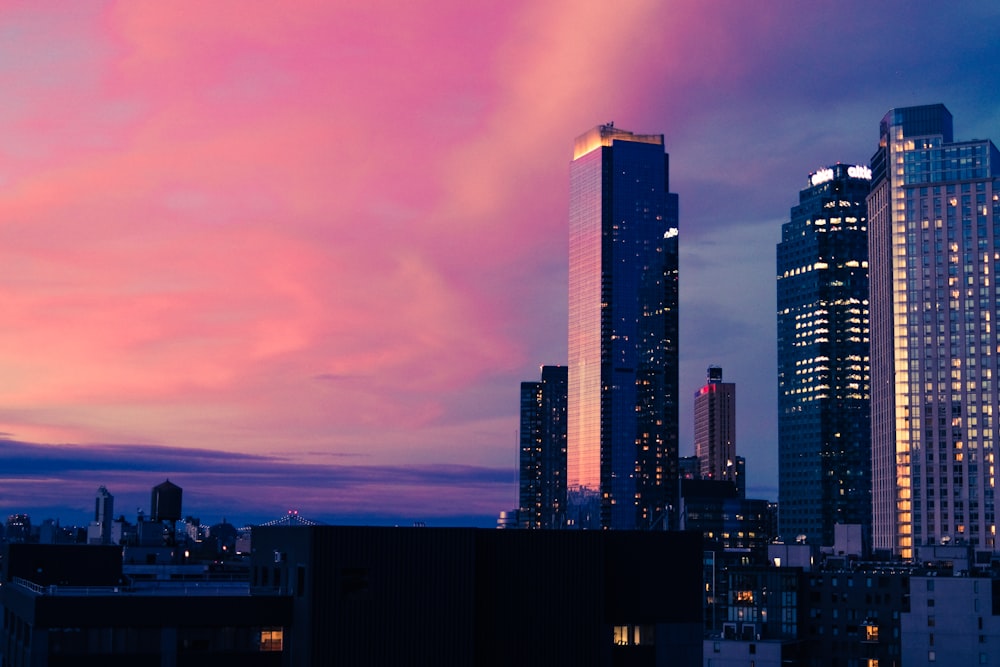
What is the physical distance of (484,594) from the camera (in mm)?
87250

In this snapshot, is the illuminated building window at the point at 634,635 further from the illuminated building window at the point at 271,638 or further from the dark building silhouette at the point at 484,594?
the illuminated building window at the point at 271,638

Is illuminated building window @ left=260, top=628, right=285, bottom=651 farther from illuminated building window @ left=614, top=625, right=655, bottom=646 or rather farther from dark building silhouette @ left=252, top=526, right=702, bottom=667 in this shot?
illuminated building window @ left=614, top=625, right=655, bottom=646

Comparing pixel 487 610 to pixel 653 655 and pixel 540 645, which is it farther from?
pixel 653 655

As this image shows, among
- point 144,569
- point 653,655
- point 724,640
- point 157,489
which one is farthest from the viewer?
point 724,640

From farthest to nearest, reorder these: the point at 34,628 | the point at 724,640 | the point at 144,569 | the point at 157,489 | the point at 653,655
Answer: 1. the point at 724,640
2. the point at 157,489
3. the point at 144,569
4. the point at 653,655
5. the point at 34,628

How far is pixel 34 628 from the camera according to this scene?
260 ft

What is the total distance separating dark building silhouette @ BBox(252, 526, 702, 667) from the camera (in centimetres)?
8194

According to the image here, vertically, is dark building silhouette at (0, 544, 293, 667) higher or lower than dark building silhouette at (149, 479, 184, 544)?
lower

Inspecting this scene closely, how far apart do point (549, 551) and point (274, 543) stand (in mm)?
18820

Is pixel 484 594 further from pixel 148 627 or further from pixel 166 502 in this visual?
pixel 166 502

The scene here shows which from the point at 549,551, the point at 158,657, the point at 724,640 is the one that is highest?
the point at 549,551

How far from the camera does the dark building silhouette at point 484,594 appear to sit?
8194 cm

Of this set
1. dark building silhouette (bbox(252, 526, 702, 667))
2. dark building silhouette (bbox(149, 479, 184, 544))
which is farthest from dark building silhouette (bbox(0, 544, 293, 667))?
dark building silhouette (bbox(149, 479, 184, 544))

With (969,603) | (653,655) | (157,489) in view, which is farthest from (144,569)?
(969,603)
